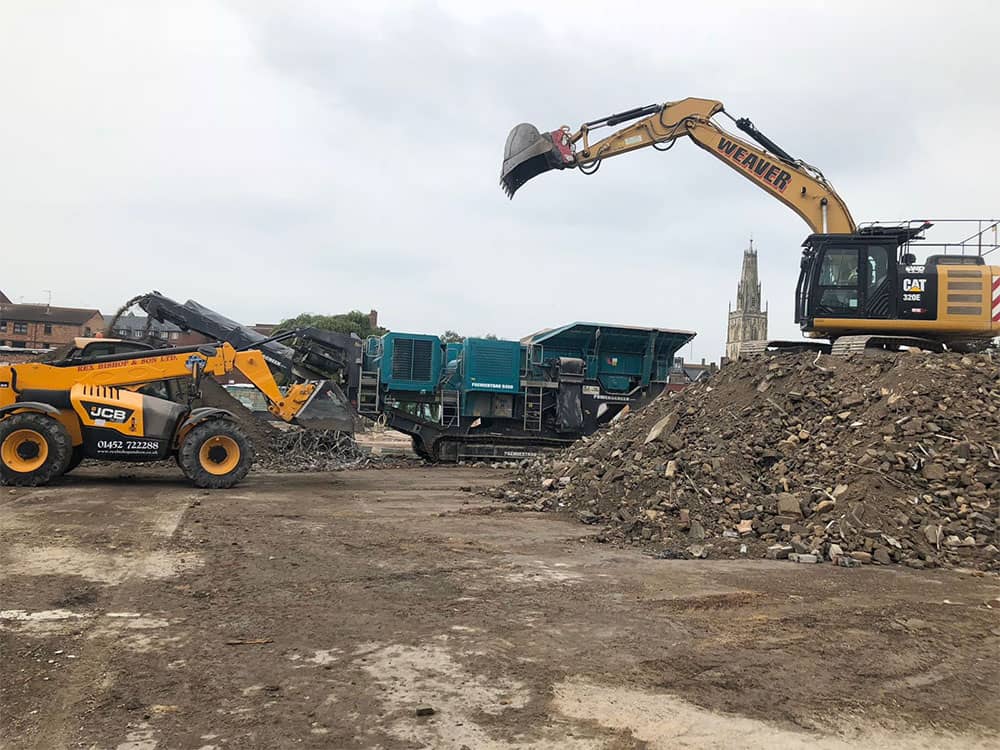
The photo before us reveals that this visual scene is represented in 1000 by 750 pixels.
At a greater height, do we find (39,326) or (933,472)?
(39,326)

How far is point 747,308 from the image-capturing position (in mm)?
106625

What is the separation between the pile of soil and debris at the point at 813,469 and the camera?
800 cm

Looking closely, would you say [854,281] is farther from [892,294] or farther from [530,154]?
[530,154]

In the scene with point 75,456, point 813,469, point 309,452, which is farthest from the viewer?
point 309,452

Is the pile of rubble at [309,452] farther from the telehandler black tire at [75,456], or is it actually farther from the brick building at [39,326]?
the brick building at [39,326]

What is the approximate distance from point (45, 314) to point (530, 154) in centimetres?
6452

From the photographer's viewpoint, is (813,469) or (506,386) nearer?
(813,469)

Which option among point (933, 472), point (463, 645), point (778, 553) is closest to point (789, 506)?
point (778, 553)

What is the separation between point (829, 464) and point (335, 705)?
287 inches

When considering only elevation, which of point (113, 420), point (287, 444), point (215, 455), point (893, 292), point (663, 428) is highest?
point (893, 292)

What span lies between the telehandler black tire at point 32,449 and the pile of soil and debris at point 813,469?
22.1 ft

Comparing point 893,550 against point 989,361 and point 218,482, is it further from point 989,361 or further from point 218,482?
point 218,482

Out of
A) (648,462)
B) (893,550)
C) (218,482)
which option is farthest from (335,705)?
(218,482)

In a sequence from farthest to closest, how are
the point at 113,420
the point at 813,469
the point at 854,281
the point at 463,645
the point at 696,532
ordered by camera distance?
the point at 854,281
the point at 113,420
the point at 813,469
the point at 696,532
the point at 463,645
